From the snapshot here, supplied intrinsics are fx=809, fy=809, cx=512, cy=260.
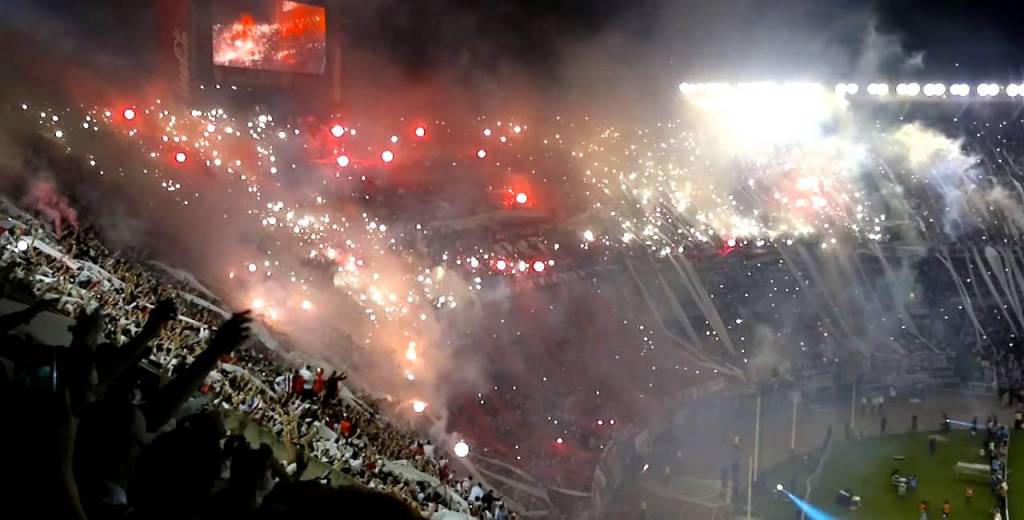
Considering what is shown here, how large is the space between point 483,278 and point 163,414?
63.7ft

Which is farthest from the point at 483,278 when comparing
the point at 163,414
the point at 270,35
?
the point at 163,414

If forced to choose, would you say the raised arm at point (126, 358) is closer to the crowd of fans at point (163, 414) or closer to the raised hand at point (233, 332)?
the crowd of fans at point (163, 414)

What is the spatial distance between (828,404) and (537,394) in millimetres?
11036

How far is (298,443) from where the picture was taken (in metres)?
8.26

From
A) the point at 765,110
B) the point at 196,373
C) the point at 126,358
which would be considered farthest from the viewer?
the point at 765,110

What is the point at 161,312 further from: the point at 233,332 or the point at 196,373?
the point at 233,332

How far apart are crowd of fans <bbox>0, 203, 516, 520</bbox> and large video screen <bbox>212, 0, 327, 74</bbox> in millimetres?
12135

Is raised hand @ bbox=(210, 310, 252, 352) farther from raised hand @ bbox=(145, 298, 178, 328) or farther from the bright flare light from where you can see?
the bright flare light

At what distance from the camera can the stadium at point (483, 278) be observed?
297 inches

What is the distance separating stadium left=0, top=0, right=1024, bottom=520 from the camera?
297 inches

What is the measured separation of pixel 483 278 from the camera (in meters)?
23.3

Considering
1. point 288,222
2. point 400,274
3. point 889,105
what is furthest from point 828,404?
point 288,222

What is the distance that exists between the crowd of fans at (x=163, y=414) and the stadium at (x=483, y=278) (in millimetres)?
19

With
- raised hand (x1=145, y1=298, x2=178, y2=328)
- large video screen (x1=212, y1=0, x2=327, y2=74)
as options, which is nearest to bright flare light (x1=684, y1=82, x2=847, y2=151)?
large video screen (x1=212, y1=0, x2=327, y2=74)
